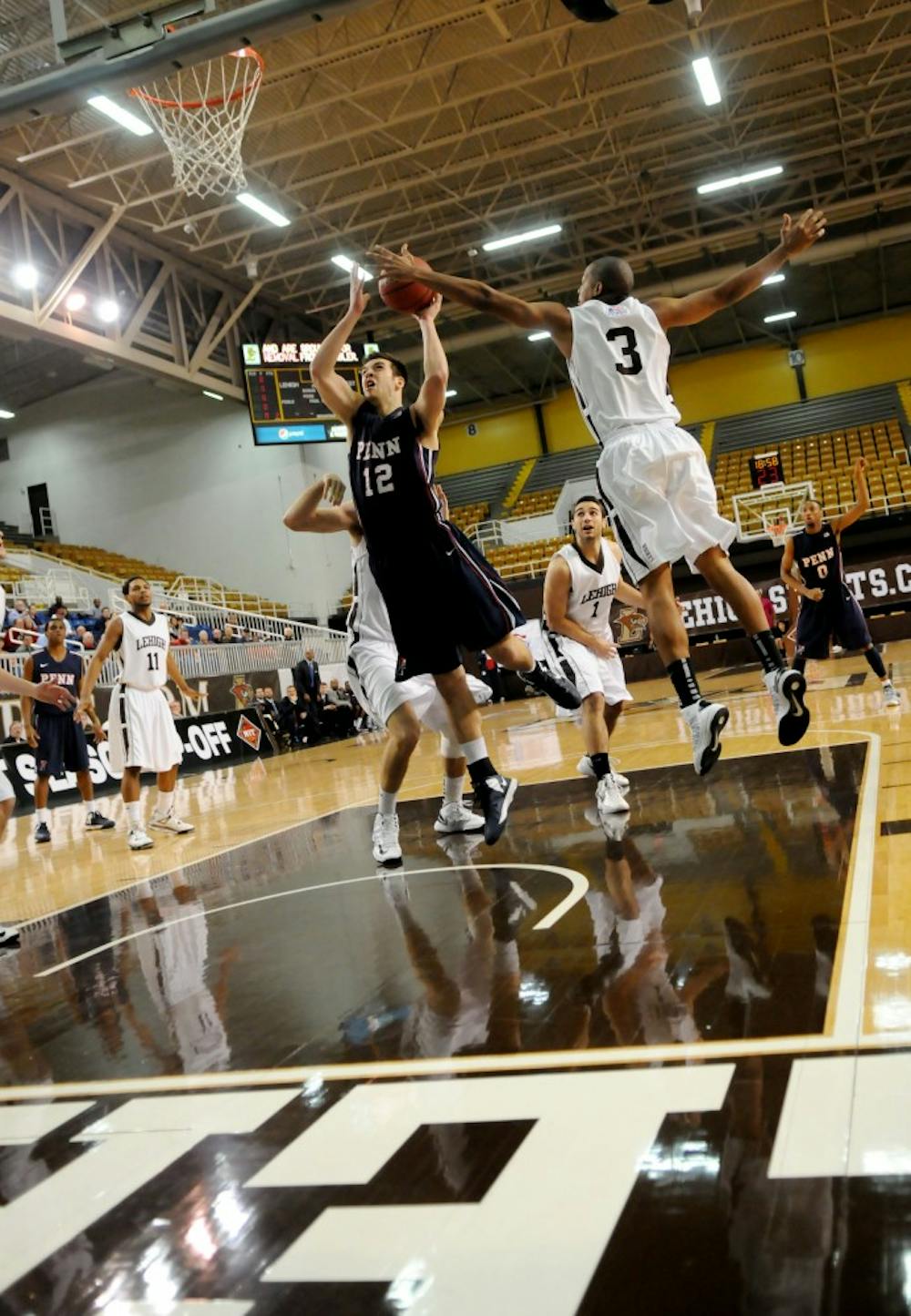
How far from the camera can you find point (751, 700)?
12102 millimetres

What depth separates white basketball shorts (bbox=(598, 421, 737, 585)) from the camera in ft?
14.8

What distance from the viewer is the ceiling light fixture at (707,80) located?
17.1 m

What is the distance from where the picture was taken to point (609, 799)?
19.5 feet

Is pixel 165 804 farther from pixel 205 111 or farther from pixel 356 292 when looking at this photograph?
pixel 205 111

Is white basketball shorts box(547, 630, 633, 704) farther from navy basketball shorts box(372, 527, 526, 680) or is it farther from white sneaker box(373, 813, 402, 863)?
navy basketball shorts box(372, 527, 526, 680)

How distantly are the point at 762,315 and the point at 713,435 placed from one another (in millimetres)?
3476

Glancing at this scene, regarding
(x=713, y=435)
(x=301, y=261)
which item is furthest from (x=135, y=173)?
(x=713, y=435)

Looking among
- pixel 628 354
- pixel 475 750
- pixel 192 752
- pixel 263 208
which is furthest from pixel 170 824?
pixel 263 208

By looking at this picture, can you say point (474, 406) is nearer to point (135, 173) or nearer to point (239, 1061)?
point (135, 173)

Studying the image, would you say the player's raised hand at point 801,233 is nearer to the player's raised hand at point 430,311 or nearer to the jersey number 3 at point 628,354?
the jersey number 3 at point 628,354

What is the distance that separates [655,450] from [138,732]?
5412 millimetres

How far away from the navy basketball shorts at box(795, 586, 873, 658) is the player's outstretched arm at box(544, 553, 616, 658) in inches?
152

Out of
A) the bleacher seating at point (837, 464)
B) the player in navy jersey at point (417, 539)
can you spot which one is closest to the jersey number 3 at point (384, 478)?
the player in navy jersey at point (417, 539)

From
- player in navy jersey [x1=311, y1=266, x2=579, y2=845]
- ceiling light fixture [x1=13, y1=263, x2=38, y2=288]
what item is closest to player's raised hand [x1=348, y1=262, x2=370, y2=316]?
player in navy jersey [x1=311, y1=266, x2=579, y2=845]
